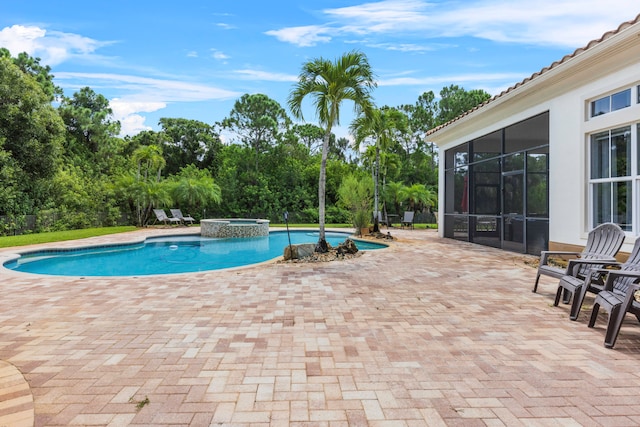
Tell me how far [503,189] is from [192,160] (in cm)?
2495

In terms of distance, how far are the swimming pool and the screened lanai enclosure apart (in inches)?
127

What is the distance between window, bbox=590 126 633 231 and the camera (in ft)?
19.5

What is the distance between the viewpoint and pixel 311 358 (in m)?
2.83

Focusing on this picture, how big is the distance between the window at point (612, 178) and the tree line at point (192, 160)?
15.7ft

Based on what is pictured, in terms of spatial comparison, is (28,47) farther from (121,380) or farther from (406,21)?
(121,380)

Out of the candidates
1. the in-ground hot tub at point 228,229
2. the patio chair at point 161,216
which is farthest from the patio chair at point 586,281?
the patio chair at point 161,216

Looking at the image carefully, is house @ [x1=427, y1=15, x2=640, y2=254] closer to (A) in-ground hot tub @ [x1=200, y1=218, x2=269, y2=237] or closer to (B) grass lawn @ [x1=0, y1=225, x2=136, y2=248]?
(A) in-ground hot tub @ [x1=200, y1=218, x2=269, y2=237]

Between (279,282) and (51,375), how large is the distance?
3382 mm

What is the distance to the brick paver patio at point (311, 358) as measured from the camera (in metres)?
2.06

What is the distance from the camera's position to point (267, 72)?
1828 cm

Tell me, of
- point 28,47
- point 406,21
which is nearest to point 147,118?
point 28,47

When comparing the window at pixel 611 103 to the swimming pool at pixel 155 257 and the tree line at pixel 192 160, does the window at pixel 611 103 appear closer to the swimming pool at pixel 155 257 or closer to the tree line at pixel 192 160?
the tree line at pixel 192 160

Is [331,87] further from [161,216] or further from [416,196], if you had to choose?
[416,196]

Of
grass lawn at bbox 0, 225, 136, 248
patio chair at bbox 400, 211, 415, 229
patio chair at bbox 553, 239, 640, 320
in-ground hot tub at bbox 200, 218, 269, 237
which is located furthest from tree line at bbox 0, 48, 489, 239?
patio chair at bbox 553, 239, 640, 320
